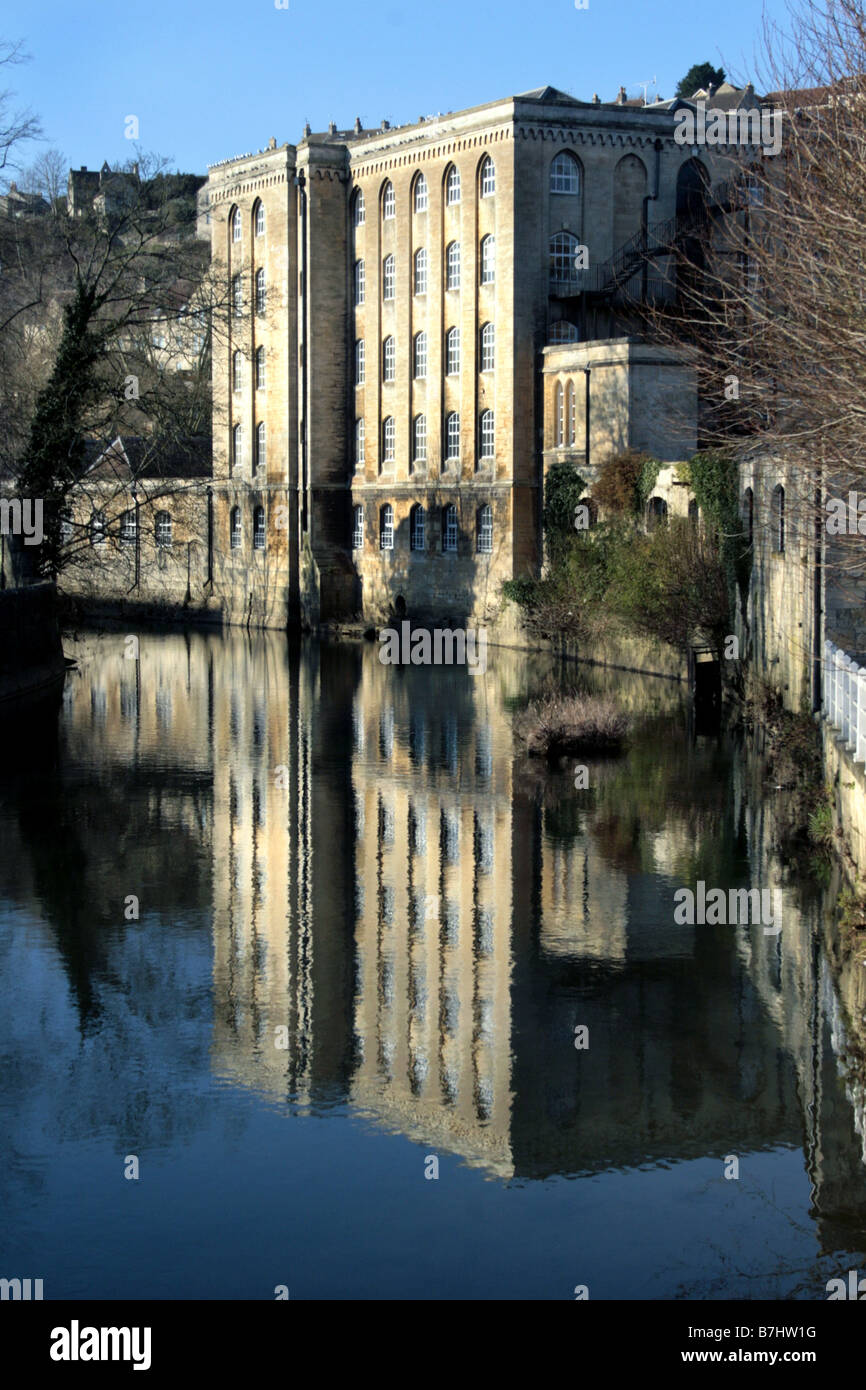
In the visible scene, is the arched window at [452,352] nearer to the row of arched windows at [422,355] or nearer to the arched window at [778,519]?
the row of arched windows at [422,355]

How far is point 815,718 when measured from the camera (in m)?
23.0

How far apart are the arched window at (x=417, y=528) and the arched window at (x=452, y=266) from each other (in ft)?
21.9

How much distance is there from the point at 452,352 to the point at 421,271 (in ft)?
10.1

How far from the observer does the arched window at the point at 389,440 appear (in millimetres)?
52219

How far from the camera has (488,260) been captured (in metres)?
47.1

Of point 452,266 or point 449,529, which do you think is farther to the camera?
point 449,529

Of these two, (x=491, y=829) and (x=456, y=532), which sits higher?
(x=456, y=532)

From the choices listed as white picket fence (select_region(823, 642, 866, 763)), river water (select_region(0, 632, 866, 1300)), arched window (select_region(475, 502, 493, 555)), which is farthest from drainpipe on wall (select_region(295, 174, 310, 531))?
white picket fence (select_region(823, 642, 866, 763))

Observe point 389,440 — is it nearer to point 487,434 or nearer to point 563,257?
point 487,434

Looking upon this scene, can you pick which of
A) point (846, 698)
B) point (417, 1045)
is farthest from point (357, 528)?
point (417, 1045)

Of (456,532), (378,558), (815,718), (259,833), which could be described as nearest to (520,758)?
(815,718)

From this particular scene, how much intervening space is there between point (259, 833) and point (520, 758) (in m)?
6.88
